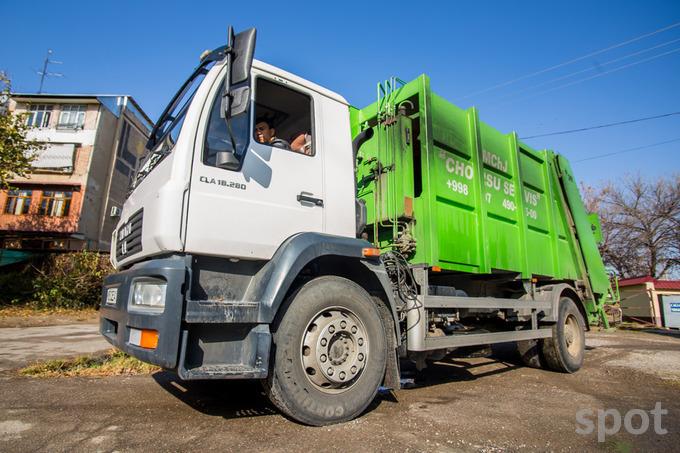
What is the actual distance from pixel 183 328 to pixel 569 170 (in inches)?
283

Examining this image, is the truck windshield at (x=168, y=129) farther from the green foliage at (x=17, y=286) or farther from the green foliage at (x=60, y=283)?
the green foliage at (x=17, y=286)

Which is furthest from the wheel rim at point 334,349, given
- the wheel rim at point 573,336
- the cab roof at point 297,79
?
the wheel rim at point 573,336

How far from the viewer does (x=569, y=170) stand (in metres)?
7.04

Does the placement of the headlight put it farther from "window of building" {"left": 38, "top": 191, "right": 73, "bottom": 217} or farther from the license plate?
"window of building" {"left": 38, "top": 191, "right": 73, "bottom": 217}

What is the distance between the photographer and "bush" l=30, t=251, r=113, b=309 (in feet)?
43.8

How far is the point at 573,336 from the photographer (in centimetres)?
585

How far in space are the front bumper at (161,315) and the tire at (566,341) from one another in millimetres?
5140

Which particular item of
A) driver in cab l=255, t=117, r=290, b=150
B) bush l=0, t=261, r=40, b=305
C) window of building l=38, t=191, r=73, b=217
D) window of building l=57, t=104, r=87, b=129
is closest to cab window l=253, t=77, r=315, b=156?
driver in cab l=255, t=117, r=290, b=150

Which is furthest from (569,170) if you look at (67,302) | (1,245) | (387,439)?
(1,245)

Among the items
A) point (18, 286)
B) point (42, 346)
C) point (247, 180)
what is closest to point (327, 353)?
point (247, 180)

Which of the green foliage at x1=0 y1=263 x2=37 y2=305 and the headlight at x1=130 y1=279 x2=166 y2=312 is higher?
the green foliage at x1=0 y1=263 x2=37 y2=305

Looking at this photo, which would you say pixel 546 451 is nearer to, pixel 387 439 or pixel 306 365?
pixel 387 439

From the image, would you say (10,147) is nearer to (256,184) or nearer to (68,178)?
(68,178)

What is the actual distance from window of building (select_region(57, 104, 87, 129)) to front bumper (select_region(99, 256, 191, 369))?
2681 centimetres
